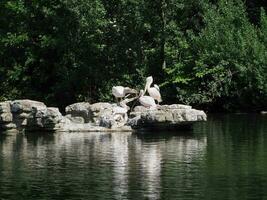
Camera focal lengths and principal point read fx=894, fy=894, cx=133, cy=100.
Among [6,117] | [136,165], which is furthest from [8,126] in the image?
[136,165]

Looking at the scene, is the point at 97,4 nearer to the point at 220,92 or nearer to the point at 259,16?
the point at 220,92

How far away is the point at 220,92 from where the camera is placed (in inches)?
2151

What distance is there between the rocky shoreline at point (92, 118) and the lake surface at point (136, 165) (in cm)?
68

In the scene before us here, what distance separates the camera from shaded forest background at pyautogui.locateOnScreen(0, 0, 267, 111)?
2115 inches

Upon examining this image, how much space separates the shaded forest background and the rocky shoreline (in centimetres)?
1111

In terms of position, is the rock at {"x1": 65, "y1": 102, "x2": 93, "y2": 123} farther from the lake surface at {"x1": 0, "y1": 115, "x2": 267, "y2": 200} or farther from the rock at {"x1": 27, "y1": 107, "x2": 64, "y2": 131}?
the lake surface at {"x1": 0, "y1": 115, "x2": 267, "y2": 200}

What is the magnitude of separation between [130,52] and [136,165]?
27.0 m

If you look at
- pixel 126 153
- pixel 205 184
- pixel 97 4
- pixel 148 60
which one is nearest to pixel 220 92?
pixel 148 60

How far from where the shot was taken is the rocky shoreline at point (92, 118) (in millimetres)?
39469

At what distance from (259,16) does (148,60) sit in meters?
9.76

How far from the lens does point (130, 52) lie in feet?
180

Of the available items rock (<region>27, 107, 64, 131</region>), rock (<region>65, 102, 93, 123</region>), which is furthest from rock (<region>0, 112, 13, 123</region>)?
rock (<region>65, 102, 93, 123</region>)

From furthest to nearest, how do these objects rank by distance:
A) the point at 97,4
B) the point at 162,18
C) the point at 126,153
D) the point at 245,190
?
1. the point at 162,18
2. the point at 97,4
3. the point at 126,153
4. the point at 245,190

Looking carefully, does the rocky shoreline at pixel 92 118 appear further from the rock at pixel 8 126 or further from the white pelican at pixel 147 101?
the white pelican at pixel 147 101
